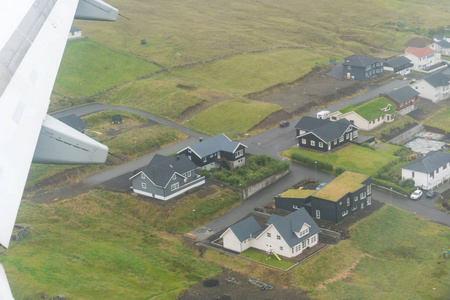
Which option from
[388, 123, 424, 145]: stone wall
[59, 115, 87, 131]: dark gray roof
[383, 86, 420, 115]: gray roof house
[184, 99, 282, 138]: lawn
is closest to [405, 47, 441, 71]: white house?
[383, 86, 420, 115]: gray roof house

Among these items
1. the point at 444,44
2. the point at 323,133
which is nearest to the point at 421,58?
the point at 444,44

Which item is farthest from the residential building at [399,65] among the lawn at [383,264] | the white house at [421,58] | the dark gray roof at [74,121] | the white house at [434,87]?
the dark gray roof at [74,121]

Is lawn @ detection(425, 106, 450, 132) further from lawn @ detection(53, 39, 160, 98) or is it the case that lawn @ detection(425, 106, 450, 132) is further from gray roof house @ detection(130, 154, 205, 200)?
lawn @ detection(53, 39, 160, 98)

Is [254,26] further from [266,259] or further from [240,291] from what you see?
[240,291]

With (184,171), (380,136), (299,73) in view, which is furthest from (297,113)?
(184,171)

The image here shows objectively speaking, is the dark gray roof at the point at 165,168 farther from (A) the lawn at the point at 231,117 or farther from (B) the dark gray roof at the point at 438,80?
(B) the dark gray roof at the point at 438,80

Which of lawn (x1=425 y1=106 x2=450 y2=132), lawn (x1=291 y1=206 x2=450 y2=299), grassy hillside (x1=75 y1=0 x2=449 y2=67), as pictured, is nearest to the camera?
lawn (x1=291 y1=206 x2=450 y2=299)

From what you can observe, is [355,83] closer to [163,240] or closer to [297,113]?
[297,113]
